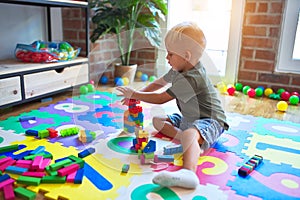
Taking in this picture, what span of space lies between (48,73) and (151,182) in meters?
1.03

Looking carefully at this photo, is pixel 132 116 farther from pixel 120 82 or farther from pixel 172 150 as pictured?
pixel 120 82

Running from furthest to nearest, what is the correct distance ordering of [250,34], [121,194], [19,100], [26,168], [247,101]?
[250,34], [247,101], [19,100], [26,168], [121,194]

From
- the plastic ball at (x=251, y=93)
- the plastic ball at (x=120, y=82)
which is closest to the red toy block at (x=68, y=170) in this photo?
the plastic ball at (x=120, y=82)

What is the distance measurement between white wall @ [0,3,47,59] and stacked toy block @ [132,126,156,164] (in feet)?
3.68

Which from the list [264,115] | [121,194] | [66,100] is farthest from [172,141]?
[66,100]

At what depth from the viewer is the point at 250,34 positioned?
198 centimetres

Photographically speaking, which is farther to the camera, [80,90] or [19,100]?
[80,90]

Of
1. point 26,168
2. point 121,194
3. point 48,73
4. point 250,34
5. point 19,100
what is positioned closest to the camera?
point 121,194

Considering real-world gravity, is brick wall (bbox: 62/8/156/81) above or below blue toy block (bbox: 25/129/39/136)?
above

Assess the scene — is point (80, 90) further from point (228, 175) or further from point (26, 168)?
point (228, 175)

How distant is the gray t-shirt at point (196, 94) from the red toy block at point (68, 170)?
42cm

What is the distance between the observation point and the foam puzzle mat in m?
0.83

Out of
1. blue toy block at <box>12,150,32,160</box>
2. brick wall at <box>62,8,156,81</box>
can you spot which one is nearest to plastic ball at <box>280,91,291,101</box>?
brick wall at <box>62,8,156,81</box>

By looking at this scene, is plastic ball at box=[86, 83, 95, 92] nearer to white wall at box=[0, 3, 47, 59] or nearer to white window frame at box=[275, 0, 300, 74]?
white wall at box=[0, 3, 47, 59]
